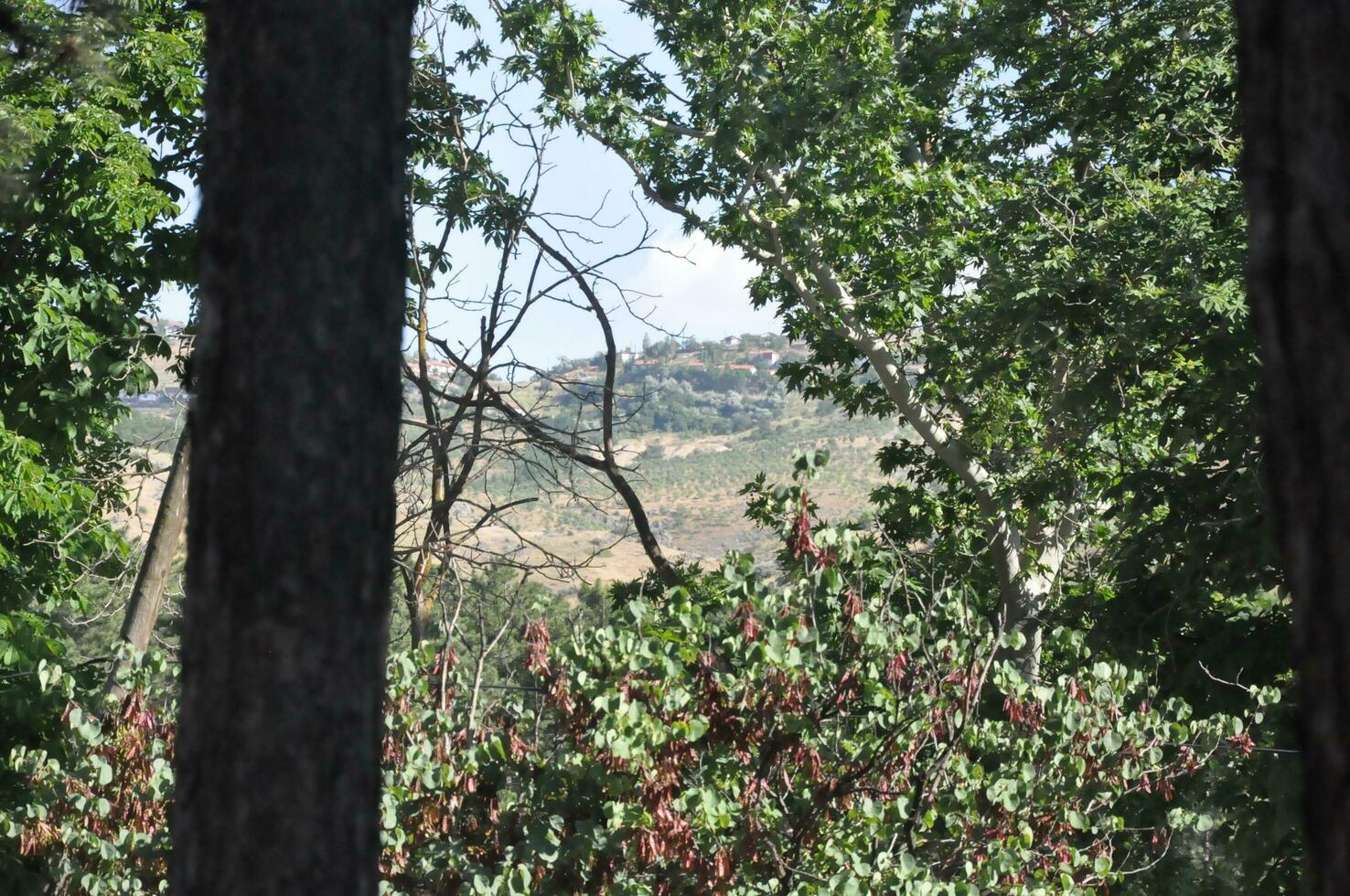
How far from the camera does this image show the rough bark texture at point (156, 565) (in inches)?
422

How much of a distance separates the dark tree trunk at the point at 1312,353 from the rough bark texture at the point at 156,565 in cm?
1023

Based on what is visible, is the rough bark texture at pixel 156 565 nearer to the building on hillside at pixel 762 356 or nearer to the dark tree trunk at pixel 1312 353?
the dark tree trunk at pixel 1312 353

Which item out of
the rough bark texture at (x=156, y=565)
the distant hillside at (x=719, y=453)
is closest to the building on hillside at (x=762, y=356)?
the distant hillside at (x=719, y=453)

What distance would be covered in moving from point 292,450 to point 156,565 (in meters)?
9.43

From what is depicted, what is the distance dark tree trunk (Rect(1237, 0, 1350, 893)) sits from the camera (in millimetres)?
1326

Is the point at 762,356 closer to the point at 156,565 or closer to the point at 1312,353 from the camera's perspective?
the point at 156,565

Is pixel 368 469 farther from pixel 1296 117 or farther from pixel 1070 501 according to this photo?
pixel 1070 501

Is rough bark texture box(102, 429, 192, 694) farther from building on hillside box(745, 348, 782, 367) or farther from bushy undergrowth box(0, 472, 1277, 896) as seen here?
building on hillside box(745, 348, 782, 367)

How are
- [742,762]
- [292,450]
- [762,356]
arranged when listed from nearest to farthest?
[292,450] < [742,762] < [762,356]

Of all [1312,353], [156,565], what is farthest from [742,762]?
[156,565]

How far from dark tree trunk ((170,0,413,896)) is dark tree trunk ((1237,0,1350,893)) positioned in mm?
1384

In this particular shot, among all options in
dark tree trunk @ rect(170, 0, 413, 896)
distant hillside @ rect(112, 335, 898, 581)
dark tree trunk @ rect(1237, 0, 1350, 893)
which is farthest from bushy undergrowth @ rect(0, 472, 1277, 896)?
distant hillside @ rect(112, 335, 898, 581)

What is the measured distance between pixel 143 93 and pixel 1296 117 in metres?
11.0

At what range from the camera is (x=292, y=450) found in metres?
2.11
